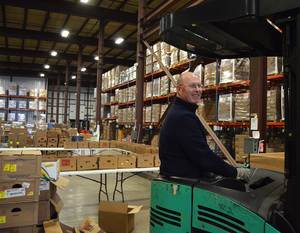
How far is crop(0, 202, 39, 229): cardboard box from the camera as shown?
333 centimetres

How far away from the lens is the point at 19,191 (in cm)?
342

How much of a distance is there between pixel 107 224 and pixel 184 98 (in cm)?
265

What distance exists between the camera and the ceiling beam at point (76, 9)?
40.5 ft

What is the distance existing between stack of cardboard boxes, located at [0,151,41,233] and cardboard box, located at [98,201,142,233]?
3.62 feet

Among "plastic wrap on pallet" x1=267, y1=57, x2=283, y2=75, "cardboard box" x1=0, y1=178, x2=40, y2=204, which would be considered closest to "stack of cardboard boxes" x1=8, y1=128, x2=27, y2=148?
"cardboard box" x1=0, y1=178, x2=40, y2=204

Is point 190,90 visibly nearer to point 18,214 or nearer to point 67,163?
point 18,214

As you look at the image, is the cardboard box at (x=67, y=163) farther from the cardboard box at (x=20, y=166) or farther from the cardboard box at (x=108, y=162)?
the cardboard box at (x=20, y=166)

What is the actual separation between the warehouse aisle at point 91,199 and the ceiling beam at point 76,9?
27.1 ft

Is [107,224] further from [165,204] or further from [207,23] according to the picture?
[207,23]

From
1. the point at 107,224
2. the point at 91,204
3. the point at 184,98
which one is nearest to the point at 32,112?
the point at 91,204

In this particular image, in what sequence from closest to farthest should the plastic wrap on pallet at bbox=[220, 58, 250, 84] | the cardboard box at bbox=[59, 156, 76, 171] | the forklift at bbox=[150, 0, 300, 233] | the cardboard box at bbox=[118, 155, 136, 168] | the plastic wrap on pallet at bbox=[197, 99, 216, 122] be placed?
the forklift at bbox=[150, 0, 300, 233], the cardboard box at bbox=[59, 156, 76, 171], the cardboard box at bbox=[118, 155, 136, 168], the plastic wrap on pallet at bbox=[220, 58, 250, 84], the plastic wrap on pallet at bbox=[197, 99, 216, 122]

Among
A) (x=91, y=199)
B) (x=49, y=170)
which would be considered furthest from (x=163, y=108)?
(x=49, y=170)

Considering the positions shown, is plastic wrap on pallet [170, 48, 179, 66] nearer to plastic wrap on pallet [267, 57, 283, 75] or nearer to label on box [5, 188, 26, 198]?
plastic wrap on pallet [267, 57, 283, 75]

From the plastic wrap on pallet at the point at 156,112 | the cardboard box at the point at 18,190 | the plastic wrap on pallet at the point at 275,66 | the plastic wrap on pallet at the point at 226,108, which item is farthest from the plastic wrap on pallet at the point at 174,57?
the cardboard box at the point at 18,190
